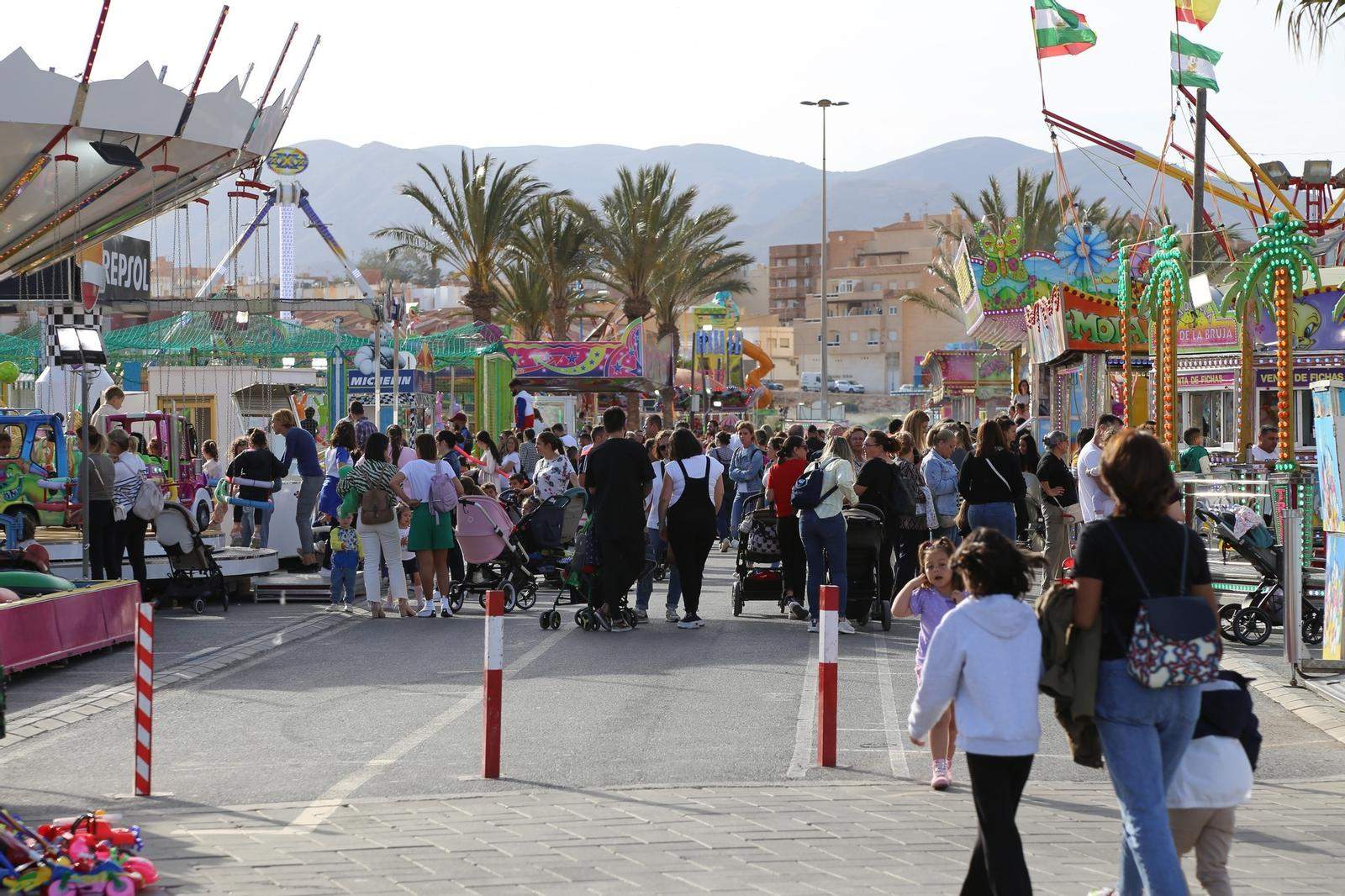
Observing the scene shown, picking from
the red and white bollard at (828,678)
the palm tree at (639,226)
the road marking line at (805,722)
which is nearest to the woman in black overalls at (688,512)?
the road marking line at (805,722)

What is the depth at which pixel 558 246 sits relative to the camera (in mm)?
48406

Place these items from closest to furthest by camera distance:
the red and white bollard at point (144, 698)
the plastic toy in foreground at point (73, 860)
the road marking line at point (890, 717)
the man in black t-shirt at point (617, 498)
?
1. the plastic toy in foreground at point (73, 860)
2. the red and white bollard at point (144, 698)
3. the road marking line at point (890, 717)
4. the man in black t-shirt at point (617, 498)

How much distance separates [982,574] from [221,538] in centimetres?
1896

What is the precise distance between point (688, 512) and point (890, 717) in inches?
188

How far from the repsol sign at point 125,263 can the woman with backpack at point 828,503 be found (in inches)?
1545

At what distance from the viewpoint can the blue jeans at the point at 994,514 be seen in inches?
551

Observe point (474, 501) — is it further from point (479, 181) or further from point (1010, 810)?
point (479, 181)

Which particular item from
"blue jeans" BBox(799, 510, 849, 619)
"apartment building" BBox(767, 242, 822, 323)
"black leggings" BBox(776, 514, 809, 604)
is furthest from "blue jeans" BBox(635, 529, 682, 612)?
"apartment building" BBox(767, 242, 822, 323)

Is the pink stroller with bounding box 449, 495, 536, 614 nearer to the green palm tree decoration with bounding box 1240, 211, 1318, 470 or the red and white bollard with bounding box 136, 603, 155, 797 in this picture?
the green palm tree decoration with bounding box 1240, 211, 1318, 470

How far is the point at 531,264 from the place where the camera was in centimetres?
4925

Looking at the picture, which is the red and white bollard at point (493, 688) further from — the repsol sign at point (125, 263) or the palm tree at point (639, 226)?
the repsol sign at point (125, 263)

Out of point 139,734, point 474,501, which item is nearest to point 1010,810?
point 139,734

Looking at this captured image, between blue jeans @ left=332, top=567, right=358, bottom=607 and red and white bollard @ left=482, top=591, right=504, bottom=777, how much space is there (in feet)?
27.6

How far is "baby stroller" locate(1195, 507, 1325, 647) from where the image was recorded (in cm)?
1282
